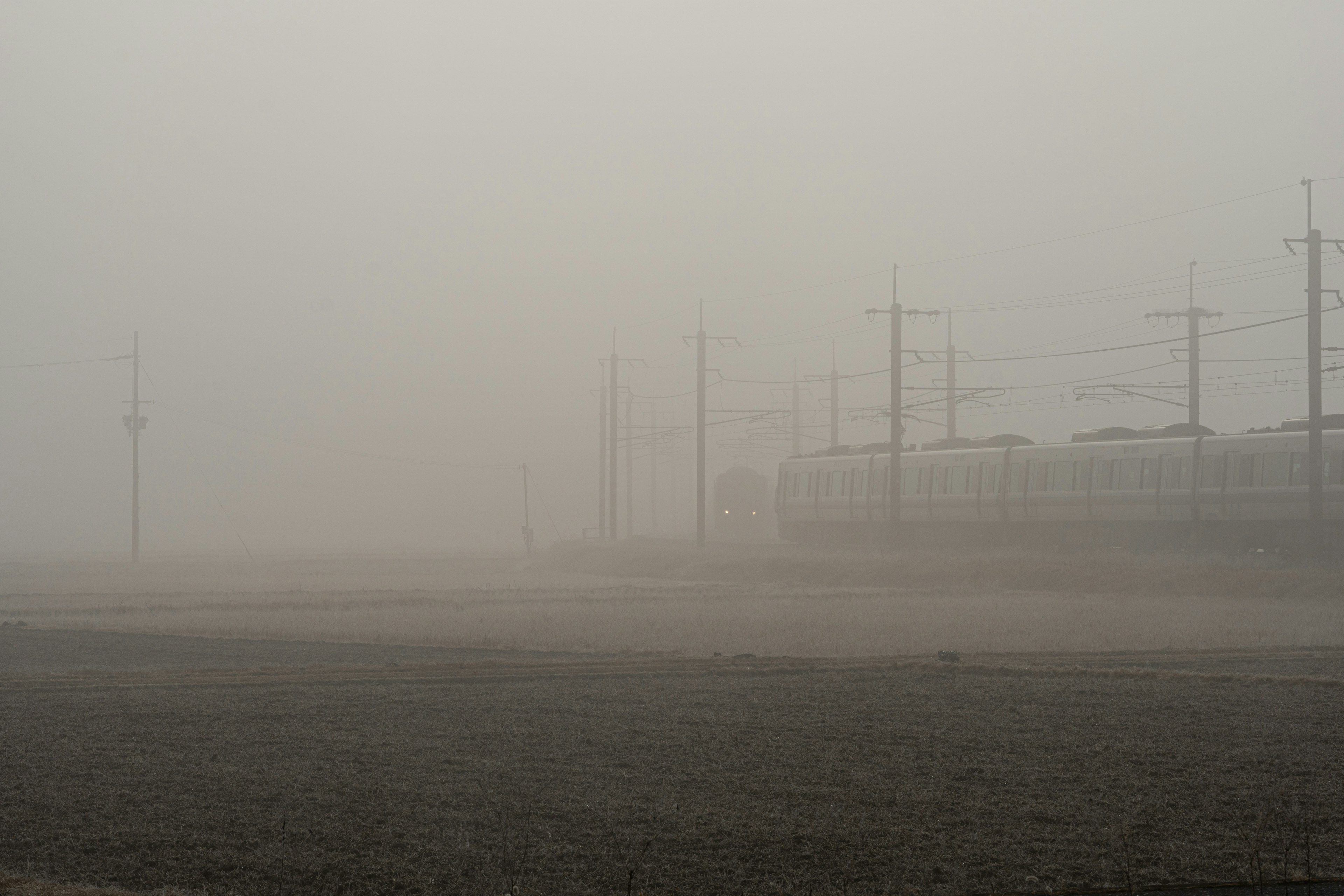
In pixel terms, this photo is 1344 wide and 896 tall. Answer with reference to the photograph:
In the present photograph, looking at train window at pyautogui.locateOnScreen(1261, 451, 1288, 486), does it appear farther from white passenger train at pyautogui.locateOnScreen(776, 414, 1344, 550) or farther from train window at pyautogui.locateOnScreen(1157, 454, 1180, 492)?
train window at pyautogui.locateOnScreen(1157, 454, 1180, 492)

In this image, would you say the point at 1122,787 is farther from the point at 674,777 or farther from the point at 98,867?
the point at 98,867

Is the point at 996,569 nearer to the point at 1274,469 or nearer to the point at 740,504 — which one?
the point at 1274,469

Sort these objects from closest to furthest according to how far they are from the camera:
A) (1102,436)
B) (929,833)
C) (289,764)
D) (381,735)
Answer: (929,833) → (289,764) → (381,735) → (1102,436)

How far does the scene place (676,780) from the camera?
9953mm

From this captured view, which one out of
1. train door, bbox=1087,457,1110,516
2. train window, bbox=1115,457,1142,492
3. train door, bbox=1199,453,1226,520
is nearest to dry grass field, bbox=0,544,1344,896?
train door, bbox=1199,453,1226,520

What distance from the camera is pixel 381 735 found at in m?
12.1

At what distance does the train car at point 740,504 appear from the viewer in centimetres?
9062

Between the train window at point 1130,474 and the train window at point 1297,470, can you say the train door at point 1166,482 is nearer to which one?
the train window at point 1130,474

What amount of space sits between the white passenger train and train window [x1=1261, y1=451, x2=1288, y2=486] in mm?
32

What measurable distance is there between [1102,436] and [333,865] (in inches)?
1539

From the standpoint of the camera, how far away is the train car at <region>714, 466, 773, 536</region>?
297 feet

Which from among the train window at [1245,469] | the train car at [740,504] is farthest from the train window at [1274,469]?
the train car at [740,504]

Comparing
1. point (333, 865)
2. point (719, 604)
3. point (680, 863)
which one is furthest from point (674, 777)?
point (719, 604)

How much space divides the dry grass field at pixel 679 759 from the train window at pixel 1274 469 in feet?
37.6
